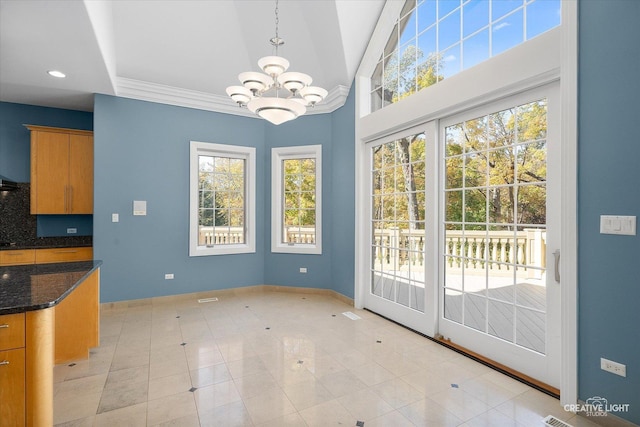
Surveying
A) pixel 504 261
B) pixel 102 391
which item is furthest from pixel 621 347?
pixel 102 391

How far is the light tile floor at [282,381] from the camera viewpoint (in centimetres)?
208

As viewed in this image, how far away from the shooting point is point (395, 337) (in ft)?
11.2

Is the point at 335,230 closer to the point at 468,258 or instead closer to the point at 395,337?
the point at 395,337

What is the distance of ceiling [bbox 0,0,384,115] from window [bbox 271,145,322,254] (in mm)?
946

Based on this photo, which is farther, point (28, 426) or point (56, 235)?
point (56, 235)

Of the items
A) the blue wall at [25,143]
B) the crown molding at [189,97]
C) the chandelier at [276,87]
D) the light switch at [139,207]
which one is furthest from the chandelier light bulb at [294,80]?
the blue wall at [25,143]

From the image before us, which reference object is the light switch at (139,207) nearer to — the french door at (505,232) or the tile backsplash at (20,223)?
the tile backsplash at (20,223)

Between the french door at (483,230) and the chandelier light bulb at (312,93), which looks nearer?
the french door at (483,230)

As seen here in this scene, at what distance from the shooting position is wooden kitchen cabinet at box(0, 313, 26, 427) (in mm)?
1541

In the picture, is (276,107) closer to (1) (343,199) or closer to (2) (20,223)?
(1) (343,199)

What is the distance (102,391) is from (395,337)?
2.63 m

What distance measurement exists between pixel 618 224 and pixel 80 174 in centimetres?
592

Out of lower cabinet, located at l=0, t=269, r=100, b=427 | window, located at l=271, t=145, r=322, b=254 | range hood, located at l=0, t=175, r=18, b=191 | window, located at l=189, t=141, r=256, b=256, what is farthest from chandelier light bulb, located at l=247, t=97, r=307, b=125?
range hood, located at l=0, t=175, r=18, b=191

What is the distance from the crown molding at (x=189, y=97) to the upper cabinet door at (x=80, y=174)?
0.96 m
